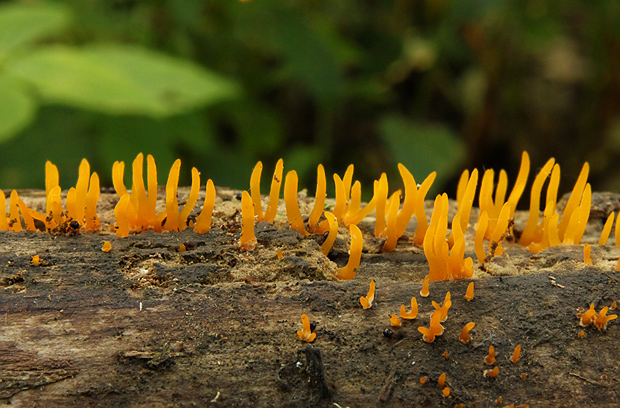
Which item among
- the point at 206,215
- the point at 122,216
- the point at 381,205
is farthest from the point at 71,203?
the point at 381,205

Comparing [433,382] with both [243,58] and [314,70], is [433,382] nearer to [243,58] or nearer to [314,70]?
[314,70]

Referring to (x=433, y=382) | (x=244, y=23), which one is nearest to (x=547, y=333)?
(x=433, y=382)

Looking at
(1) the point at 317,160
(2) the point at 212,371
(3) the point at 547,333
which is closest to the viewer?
(2) the point at 212,371

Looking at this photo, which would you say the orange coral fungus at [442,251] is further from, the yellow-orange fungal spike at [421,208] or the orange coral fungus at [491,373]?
the orange coral fungus at [491,373]

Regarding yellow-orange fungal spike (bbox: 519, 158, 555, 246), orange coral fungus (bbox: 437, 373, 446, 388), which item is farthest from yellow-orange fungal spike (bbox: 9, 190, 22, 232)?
yellow-orange fungal spike (bbox: 519, 158, 555, 246)

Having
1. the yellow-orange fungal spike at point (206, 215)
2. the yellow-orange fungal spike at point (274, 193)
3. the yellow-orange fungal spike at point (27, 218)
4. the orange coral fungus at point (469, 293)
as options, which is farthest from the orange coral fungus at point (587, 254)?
the yellow-orange fungal spike at point (27, 218)

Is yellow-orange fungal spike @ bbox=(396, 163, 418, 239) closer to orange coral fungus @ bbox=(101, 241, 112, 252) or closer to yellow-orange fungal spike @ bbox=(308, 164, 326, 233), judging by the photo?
yellow-orange fungal spike @ bbox=(308, 164, 326, 233)
